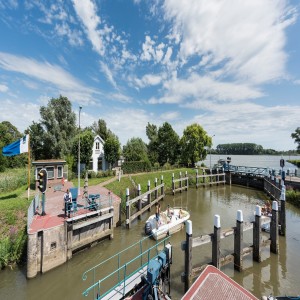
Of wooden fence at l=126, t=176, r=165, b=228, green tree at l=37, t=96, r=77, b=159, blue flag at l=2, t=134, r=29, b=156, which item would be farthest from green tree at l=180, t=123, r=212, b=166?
blue flag at l=2, t=134, r=29, b=156

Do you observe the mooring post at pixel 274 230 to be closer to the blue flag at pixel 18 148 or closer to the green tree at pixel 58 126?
the blue flag at pixel 18 148

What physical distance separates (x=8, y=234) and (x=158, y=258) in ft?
29.9

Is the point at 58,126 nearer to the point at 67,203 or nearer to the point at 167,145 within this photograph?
the point at 167,145

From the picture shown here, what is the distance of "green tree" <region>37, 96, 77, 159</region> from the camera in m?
34.9

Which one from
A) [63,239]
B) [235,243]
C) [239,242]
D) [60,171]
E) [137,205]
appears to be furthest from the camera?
[60,171]

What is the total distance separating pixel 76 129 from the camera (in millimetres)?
37562

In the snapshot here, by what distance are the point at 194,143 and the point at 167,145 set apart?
6.38m

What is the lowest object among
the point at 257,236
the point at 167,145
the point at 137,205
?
the point at 137,205

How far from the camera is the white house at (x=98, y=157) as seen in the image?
111ft

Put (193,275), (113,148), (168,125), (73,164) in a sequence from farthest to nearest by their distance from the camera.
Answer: (168,125) → (113,148) → (73,164) → (193,275)

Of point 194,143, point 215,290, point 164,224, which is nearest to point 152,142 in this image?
point 194,143

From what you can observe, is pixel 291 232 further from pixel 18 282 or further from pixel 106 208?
pixel 18 282

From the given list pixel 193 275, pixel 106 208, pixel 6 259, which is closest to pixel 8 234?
pixel 6 259

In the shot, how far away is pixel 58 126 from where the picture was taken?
35344 mm
